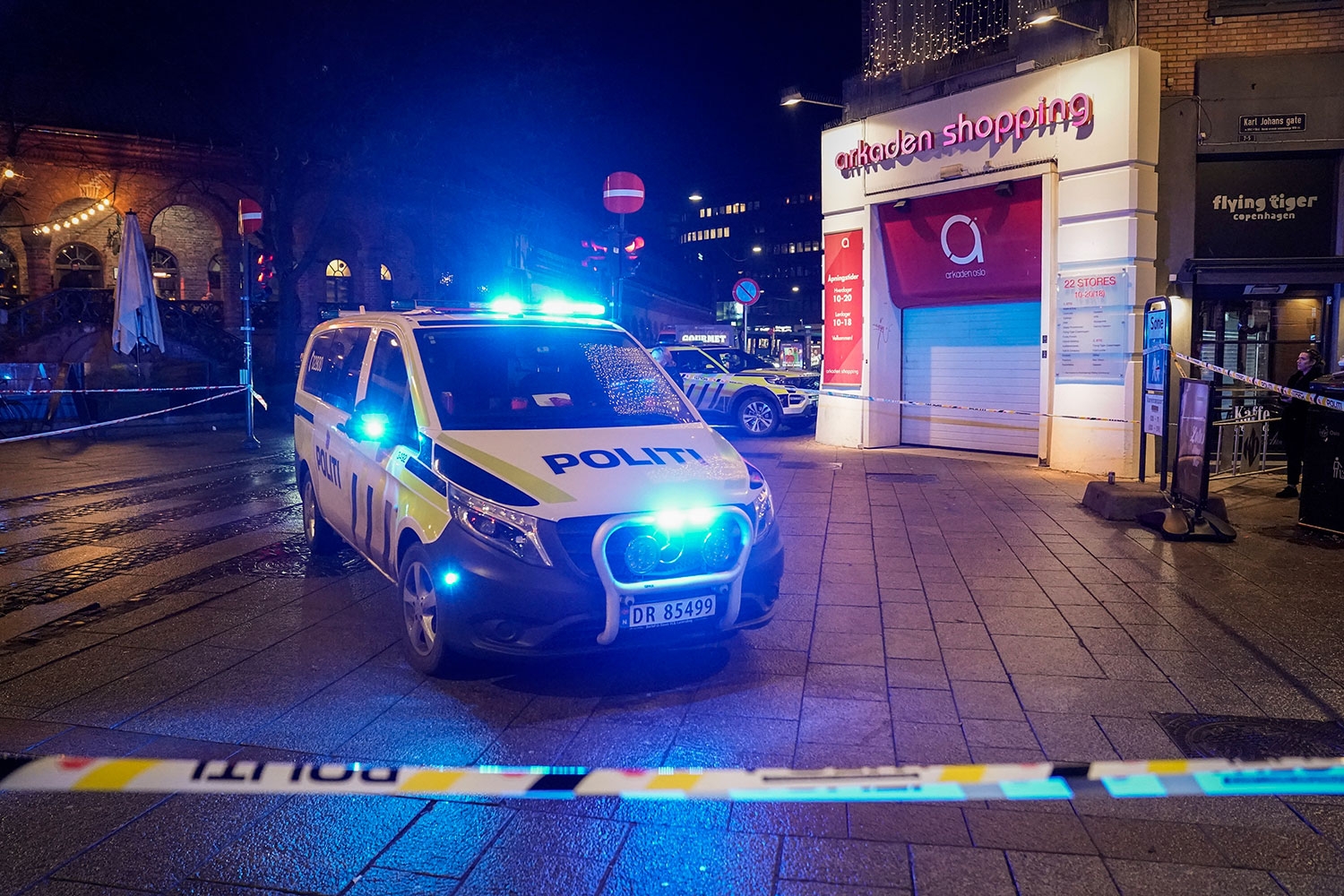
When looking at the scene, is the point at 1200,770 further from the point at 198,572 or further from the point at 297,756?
the point at 198,572

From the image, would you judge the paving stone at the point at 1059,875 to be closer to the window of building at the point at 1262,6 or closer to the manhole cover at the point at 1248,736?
the manhole cover at the point at 1248,736

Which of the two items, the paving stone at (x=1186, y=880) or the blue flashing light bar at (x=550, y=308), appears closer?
the paving stone at (x=1186, y=880)

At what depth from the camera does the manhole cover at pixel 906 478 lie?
12297mm

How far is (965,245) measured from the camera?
14750mm

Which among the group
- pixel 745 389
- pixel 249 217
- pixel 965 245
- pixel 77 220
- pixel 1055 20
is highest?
pixel 1055 20

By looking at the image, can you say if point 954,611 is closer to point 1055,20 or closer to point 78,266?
point 1055,20

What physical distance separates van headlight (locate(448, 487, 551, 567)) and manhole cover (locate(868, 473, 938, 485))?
28.3ft

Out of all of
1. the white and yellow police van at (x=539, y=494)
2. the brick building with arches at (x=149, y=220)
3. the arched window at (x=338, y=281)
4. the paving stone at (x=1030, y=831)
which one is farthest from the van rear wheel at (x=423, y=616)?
the arched window at (x=338, y=281)

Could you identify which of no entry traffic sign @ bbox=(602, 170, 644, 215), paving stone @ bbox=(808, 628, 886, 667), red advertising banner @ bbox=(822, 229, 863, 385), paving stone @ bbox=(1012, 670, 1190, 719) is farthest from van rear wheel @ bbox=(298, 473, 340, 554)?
red advertising banner @ bbox=(822, 229, 863, 385)

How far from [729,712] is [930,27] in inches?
550

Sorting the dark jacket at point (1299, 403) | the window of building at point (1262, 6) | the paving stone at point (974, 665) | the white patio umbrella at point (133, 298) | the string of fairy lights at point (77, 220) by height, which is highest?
the window of building at point (1262, 6)

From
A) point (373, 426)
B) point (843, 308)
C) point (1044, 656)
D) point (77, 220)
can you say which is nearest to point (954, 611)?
point (1044, 656)

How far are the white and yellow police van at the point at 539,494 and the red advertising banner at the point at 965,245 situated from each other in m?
9.68

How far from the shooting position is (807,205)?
11394 cm
